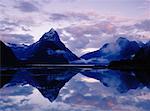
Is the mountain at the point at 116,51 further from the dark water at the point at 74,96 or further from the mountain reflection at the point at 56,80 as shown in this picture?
the dark water at the point at 74,96

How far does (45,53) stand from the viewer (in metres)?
10.6

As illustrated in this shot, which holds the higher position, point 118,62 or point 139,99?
point 118,62

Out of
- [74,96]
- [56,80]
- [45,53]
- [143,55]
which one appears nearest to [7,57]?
[45,53]

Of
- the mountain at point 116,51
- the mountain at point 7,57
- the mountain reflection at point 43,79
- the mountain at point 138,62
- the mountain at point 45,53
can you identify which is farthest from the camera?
the mountain at point 138,62

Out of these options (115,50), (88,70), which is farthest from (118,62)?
(88,70)

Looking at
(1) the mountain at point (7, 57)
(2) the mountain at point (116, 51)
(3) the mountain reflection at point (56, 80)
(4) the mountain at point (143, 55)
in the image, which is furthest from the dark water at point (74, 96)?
(4) the mountain at point (143, 55)

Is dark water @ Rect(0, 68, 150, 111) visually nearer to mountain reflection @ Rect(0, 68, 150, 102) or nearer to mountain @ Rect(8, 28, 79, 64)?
mountain reflection @ Rect(0, 68, 150, 102)

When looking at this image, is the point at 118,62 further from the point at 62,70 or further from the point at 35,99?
the point at 35,99

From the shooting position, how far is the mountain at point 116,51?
9230 millimetres

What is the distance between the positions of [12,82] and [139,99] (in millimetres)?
3594

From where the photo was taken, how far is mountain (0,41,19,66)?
32.1 ft

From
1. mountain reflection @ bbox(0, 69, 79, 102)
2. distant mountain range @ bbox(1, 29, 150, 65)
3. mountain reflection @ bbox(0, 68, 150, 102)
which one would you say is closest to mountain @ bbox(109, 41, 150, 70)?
distant mountain range @ bbox(1, 29, 150, 65)

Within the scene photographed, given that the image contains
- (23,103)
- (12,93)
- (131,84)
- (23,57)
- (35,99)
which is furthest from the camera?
(23,57)

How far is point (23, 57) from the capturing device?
10.0m
